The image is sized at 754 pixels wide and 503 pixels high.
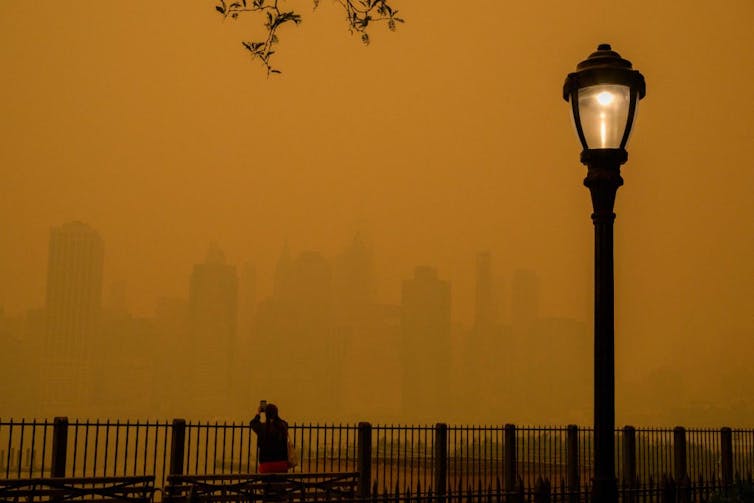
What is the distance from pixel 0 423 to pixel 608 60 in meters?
12.1

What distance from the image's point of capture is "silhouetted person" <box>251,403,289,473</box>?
13.6 metres

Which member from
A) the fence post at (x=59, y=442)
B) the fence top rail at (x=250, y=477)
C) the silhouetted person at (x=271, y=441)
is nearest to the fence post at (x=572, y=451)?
the silhouetted person at (x=271, y=441)

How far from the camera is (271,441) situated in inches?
538

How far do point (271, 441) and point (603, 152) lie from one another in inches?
344

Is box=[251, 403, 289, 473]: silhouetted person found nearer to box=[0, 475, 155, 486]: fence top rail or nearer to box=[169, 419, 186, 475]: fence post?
box=[169, 419, 186, 475]: fence post

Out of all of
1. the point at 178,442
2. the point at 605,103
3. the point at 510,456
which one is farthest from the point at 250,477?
the point at 510,456

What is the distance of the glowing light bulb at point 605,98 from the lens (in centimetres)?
619

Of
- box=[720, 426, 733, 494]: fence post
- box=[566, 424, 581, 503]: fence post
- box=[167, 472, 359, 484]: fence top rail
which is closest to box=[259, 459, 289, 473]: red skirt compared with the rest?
box=[167, 472, 359, 484]: fence top rail

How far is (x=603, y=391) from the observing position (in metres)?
5.99

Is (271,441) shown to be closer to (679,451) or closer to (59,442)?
(59,442)

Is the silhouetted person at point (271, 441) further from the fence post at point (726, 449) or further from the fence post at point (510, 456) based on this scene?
the fence post at point (726, 449)

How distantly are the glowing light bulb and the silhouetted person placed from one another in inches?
339

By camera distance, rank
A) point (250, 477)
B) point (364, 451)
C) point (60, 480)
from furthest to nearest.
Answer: point (364, 451), point (250, 477), point (60, 480)

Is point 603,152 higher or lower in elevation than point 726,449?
higher
